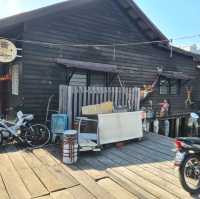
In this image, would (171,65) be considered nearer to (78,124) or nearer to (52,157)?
Result: (78,124)

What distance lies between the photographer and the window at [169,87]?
12.3 meters

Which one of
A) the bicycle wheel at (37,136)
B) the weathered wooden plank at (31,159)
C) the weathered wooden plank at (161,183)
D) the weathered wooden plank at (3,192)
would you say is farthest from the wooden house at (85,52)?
the weathered wooden plank at (161,183)

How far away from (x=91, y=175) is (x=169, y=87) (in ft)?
31.1

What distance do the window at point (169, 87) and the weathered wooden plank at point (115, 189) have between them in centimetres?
891

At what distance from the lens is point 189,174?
12.6 ft

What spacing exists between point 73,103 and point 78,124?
3.22 ft

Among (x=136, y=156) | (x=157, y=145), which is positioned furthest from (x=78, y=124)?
(x=157, y=145)

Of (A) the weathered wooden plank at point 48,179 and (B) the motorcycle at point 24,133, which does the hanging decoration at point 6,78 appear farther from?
(A) the weathered wooden plank at point 48,179

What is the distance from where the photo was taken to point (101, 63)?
30.6 ft

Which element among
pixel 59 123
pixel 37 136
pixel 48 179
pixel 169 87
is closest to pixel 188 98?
pixel 169 87

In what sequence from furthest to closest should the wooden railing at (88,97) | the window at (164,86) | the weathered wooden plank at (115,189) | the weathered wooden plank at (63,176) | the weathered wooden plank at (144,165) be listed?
the window at (164,86)
the wooden railing at (88,97)
the weathered wooden plank at (144,165)
the weathered wooden plank at (63,176)
the weathered wooden plank at (115,189)

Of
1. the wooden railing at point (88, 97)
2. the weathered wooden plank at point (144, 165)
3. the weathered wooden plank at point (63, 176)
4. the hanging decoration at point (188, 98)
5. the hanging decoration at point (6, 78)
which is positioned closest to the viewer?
the weathered wooden plank at point (63, 176)

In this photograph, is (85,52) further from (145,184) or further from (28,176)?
(145,184)

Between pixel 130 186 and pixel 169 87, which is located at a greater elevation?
pixel 169 87
